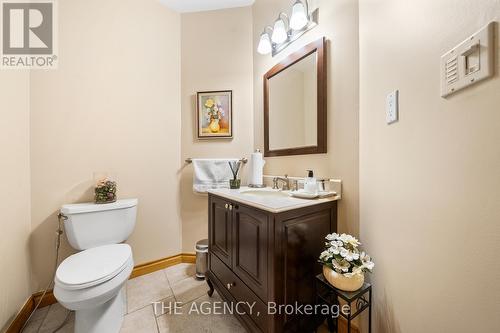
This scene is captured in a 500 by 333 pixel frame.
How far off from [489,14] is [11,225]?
7.08ft

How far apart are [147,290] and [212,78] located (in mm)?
1907

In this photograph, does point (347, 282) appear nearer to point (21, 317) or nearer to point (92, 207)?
point (92, 207)

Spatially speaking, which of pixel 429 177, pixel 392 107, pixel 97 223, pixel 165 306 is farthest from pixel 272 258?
pixel 97 223

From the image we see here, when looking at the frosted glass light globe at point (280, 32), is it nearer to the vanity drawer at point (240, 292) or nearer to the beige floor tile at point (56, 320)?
the vanity drawer at point (240, 292)

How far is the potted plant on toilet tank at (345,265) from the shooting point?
80 centimetres

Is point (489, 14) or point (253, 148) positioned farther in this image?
point (253, 148)

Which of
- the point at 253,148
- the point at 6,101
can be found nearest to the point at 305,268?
the point at 253,148

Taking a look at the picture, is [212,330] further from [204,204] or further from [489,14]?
[489,14]

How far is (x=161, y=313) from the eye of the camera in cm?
128

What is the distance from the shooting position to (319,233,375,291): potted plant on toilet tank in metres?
0.80

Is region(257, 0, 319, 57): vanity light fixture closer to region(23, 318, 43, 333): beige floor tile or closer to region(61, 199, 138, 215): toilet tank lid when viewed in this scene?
region(61, 199, 138, 215): toilet tank lid

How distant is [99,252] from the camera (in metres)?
1.19

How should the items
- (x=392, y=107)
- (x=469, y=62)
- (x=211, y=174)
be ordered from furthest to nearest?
1. (x=211, y=174)
2. (x=392, y=107)
3. (x=469, y=62)

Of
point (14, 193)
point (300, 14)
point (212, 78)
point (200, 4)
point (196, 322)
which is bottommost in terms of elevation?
point (196, 322)
